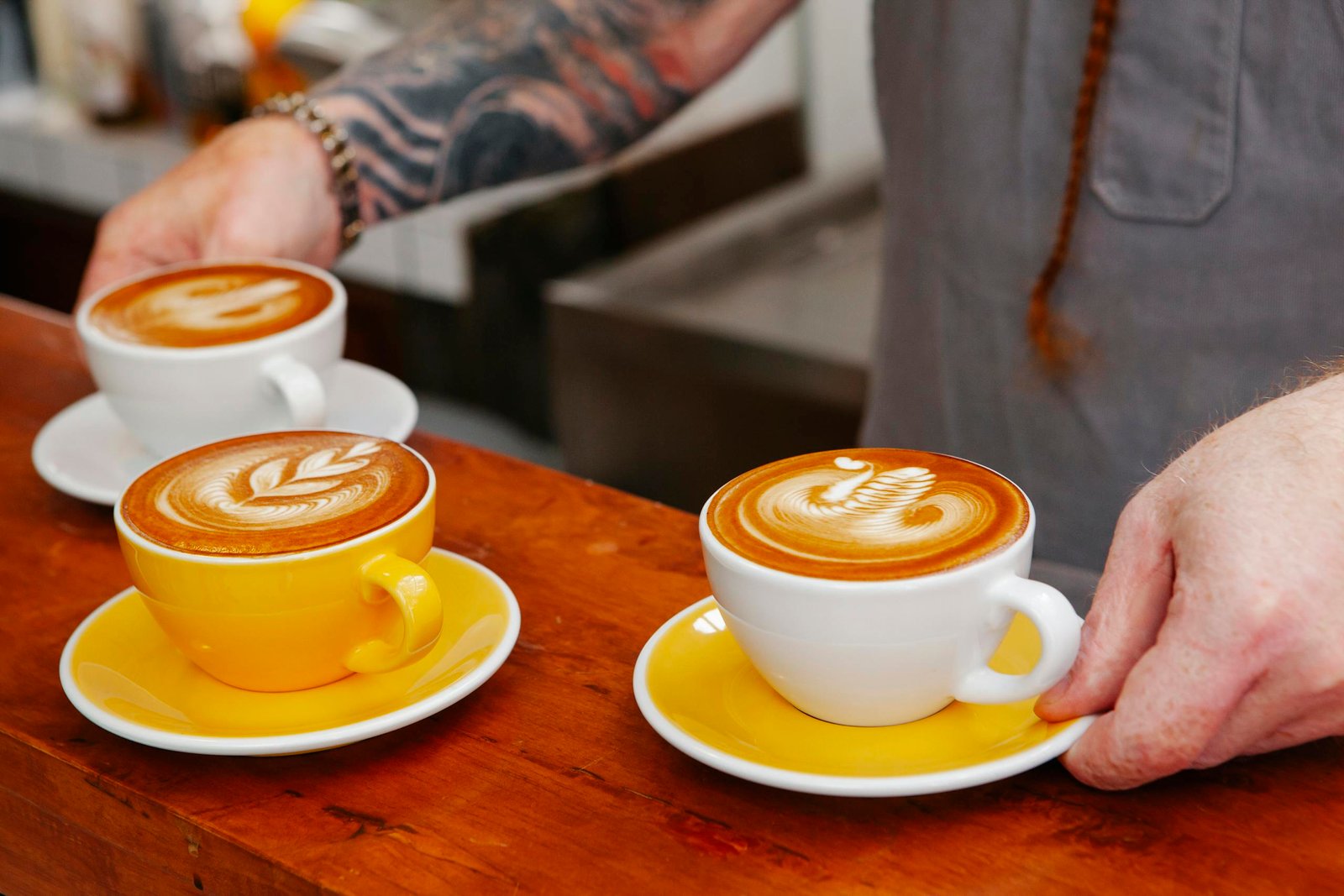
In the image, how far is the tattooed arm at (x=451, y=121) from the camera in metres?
1.16

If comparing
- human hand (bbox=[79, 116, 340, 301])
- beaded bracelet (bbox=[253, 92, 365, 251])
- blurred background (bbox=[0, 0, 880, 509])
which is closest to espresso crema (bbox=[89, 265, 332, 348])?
human hand (bbox=[79, 116, 340, 301])

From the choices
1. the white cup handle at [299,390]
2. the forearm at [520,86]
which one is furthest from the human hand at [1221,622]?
the forearm at [520,86]

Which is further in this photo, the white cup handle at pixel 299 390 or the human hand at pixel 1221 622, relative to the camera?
the white cup handle at pixel 299 390

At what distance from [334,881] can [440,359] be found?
2.52 metres

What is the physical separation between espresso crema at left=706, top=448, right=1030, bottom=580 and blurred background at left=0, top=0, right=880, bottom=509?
1501 mm

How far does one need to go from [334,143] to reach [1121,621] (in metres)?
0.90

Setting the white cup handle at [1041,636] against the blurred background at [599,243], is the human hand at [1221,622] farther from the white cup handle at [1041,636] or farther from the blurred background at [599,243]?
the blurred background at [599,243]

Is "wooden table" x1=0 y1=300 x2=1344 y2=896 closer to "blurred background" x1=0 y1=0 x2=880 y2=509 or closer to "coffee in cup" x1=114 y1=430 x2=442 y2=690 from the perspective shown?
"coffee in cup" x1=114 y1=430 x2=442 y2=690

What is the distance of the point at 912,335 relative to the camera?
1.41 m

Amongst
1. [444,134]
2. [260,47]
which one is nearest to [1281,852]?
[444,134]

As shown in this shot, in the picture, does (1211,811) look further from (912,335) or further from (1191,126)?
(912,335)

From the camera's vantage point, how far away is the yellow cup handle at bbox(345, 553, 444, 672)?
2.03 feet

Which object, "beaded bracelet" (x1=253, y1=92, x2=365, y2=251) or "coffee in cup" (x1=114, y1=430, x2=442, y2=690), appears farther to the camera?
"beaded bracelet" (x1=253, y1=92, x2=365, y2=251)

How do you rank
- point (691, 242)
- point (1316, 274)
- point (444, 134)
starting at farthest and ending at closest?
point (691, 242) → point (444, 134) → point (1316, 274)
